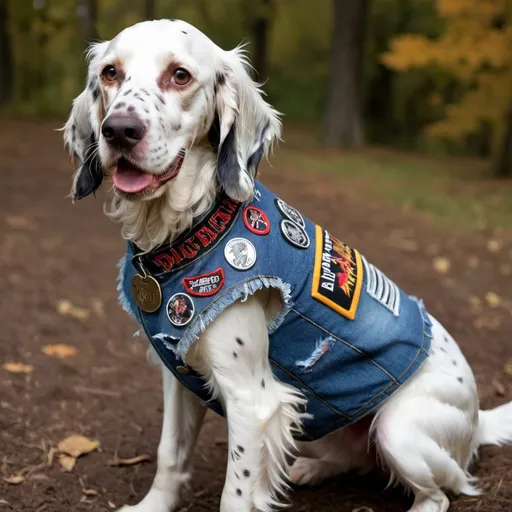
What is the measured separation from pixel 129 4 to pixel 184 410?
75.3ft

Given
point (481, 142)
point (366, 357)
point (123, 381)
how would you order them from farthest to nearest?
1. point (481, 142)
2. point (123, 381)
3. point (366, 357)

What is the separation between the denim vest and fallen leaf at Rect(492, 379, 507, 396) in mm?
1523

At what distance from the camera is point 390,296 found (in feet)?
10.5

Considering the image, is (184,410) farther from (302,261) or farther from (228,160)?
(228,160)

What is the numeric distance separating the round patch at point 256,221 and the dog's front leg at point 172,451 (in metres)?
0.88

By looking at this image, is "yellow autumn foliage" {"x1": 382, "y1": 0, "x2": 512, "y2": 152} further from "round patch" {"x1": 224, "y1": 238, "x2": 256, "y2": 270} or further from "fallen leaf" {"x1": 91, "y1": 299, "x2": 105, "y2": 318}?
"round patch" {"x1": 224, "y1": 238, "x2": 256, "y2": 270}

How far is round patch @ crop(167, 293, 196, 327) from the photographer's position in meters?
2.68

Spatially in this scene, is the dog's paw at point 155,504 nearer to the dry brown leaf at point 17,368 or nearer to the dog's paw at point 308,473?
the dog's paw at point 308,473

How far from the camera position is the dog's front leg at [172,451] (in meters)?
3.28

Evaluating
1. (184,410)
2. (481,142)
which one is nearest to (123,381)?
(184,410)

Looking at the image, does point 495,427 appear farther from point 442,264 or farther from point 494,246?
point 494,246

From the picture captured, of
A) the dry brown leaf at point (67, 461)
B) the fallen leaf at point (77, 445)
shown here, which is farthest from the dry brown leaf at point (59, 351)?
the dry brown leaf at point (67, 461)

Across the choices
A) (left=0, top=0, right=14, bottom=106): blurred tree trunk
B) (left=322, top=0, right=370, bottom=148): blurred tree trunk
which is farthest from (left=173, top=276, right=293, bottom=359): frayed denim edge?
(left=0, top=0, right=14, bottom=106): blurred tree trunk

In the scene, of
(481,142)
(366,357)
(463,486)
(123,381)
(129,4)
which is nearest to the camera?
(366,357)
